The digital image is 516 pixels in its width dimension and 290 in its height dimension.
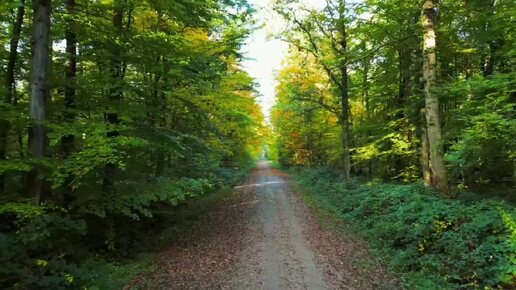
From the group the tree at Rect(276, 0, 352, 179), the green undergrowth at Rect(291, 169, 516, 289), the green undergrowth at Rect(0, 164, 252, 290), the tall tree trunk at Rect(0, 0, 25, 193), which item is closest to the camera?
the green undergrowth at Rect(0, 164, 252, 290)

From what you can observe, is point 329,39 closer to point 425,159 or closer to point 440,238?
point 425,159

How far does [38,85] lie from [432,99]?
9582mm

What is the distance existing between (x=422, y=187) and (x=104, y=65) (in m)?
9.69

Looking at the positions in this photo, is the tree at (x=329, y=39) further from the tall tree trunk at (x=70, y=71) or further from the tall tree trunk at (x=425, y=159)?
the tall tree trunk at (x=70, y=71)

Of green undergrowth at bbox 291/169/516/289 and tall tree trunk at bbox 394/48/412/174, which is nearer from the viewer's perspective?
green undergrowth at bbox 291/169/516/289

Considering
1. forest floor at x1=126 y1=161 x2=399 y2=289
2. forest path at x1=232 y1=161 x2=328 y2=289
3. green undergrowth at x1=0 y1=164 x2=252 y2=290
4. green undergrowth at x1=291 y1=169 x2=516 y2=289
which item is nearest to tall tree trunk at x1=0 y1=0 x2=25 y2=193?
green undergrowth at x1=0 y1=164 x2=252 y2=290

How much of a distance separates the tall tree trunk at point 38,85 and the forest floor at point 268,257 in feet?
9.59

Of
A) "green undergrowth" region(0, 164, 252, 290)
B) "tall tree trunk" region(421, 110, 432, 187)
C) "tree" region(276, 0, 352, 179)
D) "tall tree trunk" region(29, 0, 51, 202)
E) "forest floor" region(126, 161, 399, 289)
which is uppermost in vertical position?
"tree" region(276, 0, 352, 179)

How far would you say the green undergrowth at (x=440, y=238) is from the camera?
263 inches

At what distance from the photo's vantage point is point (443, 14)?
14516 mm

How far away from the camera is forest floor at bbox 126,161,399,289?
7492 millimetres

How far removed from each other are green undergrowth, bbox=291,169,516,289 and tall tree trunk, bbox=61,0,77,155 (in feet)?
25.6

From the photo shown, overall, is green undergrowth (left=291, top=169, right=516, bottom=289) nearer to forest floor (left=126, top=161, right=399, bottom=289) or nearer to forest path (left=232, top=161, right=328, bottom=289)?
forest floor (left=126, top=161, right=399, bottom=289)

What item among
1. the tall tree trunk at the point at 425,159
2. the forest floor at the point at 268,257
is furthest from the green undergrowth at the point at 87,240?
the tall tree trunk at the point at 425,159
